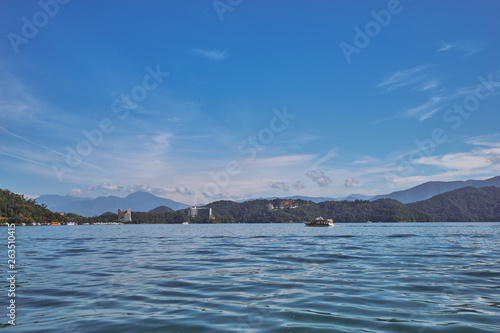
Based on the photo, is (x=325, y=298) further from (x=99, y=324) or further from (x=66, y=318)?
(x=66, y=318)

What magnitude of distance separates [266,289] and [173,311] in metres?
4.39

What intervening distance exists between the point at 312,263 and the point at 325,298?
33.2 ft

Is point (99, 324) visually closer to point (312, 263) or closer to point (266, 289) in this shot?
point (266, 289)

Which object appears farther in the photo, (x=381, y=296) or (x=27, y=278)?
(x=27, y=278)

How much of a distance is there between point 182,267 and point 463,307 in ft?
47.0

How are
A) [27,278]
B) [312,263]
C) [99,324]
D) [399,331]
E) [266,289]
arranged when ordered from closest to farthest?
[399,331], [99,324], [266,289], [27,278], [312,263]

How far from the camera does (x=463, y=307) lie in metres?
10.5

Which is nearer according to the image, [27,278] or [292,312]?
[292,312]

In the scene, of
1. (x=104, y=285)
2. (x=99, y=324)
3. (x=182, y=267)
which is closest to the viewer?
(x=99, y=324)

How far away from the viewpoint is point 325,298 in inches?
464

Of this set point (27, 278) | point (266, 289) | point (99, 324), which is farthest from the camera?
point (27, 278)

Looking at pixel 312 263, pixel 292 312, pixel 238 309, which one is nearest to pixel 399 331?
pixel 292 312

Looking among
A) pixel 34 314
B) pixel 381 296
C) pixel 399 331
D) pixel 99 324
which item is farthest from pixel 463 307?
pixel 34 314

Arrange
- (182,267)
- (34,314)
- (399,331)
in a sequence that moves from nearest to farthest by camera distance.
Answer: (399,331) < (34,314) < (182,267)
